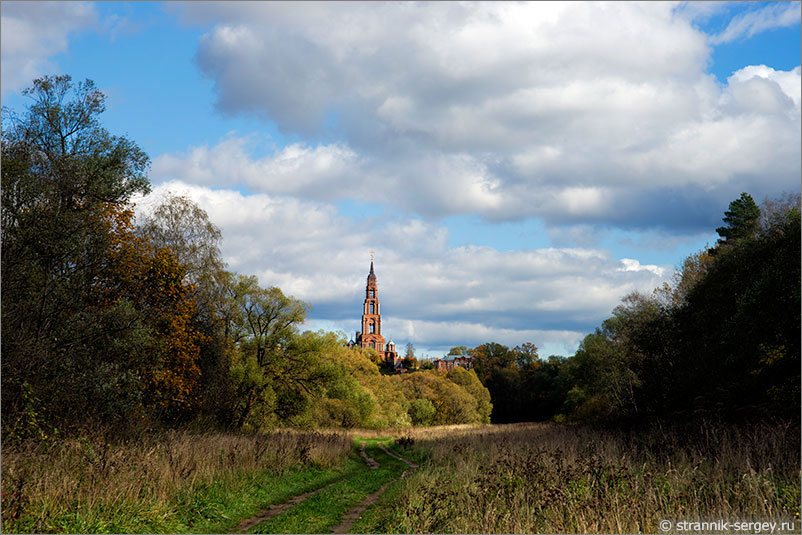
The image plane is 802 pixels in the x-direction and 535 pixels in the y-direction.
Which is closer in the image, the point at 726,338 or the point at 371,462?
the point at 726,338

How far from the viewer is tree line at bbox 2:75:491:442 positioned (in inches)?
620

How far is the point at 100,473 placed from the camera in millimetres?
11742

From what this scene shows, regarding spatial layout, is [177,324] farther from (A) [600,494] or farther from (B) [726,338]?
(B) [726,338]

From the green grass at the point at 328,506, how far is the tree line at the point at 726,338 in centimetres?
1381

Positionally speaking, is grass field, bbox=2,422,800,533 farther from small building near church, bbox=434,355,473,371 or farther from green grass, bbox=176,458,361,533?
small building near church, bbox=434,355,473,371

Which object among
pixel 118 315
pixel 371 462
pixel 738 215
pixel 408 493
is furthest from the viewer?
pixel 738 215

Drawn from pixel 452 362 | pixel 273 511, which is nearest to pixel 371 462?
pixel 273 511

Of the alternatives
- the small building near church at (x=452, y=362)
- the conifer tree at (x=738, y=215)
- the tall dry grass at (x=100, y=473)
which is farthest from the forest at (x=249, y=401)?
the small building near church at (x=452, y=362)

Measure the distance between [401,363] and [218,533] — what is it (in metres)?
151

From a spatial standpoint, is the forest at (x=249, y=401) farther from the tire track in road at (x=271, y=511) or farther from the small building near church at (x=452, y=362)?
the small building near church at (x=452, y=362)

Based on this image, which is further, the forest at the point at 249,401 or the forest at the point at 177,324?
the forest at the point at 177,324

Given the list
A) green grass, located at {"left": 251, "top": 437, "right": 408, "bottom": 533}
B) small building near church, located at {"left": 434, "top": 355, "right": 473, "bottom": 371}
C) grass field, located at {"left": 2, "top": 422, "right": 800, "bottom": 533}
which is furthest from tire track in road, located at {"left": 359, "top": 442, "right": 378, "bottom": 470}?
small building near church, located at {"left": 434, "top": 355, "right": 473, "bottom": 371}

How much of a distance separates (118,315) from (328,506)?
11398 mm

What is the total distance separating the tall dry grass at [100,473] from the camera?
32.7 feet
